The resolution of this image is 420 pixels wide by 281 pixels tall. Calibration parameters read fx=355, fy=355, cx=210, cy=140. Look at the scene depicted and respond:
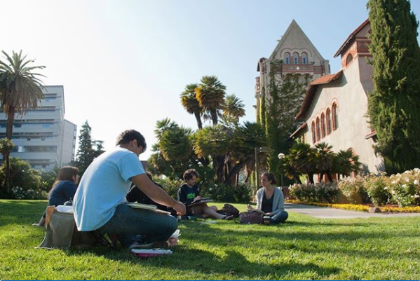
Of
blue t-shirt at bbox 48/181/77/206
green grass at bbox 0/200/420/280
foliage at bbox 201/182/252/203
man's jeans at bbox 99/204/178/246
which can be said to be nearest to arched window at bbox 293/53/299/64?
foliage at bbox 201/182/252/203

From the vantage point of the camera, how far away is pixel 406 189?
516 inches

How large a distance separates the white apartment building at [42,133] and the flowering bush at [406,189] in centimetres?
9020

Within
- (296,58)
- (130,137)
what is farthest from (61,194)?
(296,58)

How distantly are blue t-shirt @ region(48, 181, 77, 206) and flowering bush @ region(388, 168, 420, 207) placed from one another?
11.8 metres

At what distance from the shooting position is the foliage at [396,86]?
58.2 feet

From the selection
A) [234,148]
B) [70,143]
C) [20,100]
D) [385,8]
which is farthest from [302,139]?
[70,143]

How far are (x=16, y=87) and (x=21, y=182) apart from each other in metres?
9.44

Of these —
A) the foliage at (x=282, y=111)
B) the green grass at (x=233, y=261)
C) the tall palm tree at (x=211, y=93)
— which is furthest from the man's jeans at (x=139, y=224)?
the tall palm tree at (x=211, y=93)

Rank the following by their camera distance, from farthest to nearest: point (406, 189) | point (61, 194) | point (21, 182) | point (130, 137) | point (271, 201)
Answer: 1. point (21, 182)
2. point (406, 189)
3. point (271, 201)
4. point (61, 194)
5. point (130, 137)

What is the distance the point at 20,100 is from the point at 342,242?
119 ft

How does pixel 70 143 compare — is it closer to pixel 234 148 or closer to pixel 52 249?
pixel 234 148

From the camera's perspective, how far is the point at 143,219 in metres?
3.77

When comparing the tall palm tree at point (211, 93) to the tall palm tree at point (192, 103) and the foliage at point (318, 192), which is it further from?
the foliage at point (318, 192)

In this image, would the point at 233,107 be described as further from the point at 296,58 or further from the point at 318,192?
the point at 318,192
